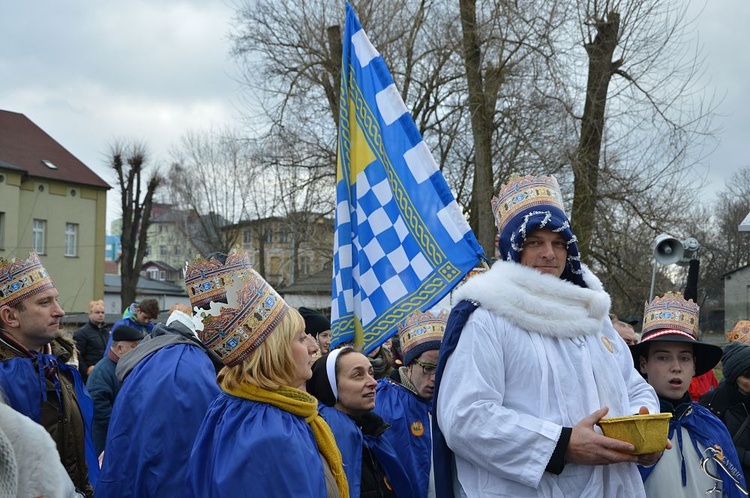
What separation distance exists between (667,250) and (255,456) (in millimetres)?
7935

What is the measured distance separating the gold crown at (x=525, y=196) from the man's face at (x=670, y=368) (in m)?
1.46

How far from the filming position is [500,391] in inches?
124

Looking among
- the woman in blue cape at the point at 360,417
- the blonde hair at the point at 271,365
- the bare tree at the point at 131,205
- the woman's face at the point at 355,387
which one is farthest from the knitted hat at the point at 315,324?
the bare tree at the point at 131,205

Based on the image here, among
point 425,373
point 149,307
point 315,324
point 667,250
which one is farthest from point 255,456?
point 667,250

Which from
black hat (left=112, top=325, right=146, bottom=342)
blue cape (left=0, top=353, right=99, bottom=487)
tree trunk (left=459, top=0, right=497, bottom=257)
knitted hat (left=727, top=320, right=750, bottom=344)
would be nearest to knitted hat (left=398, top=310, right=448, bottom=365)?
blue cape (left=0, top=353, right=99, bottom=487)

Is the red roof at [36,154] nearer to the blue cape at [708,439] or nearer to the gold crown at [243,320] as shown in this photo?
the gold crown at [243,320]

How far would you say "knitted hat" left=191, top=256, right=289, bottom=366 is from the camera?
327cm

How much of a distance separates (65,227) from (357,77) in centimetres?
4854

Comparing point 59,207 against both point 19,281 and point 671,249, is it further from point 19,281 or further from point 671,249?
point 19,281

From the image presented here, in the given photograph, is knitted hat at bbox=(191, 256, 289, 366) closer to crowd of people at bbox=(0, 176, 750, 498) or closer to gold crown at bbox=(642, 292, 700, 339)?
crowd of people at bbox=(0, 176, 750, 498)

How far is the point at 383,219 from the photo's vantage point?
534cm

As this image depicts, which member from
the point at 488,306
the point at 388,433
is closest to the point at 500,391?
the point at 488,306

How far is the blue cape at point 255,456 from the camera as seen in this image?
294 cm

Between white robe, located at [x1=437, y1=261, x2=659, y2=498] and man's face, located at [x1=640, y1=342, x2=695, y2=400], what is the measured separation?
1.16 meters
